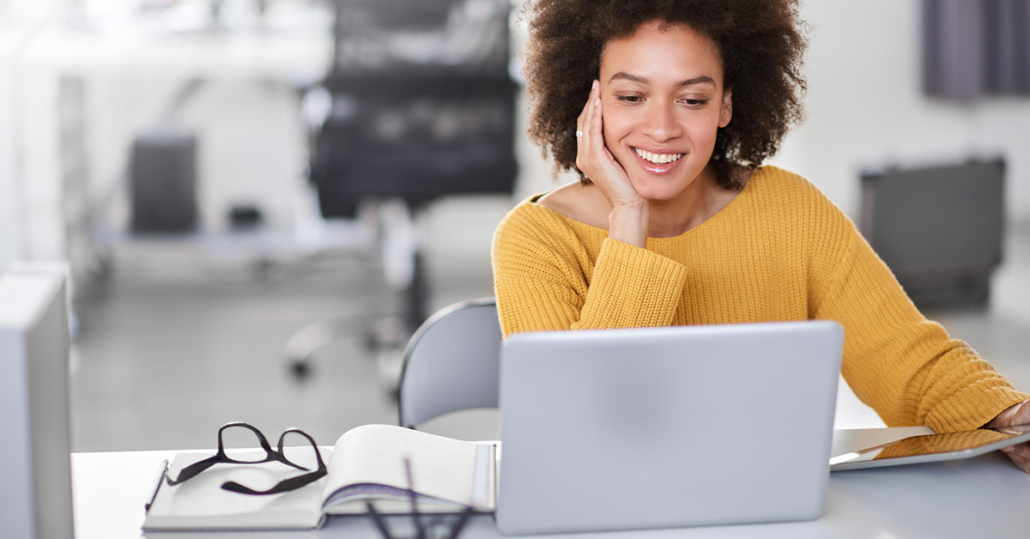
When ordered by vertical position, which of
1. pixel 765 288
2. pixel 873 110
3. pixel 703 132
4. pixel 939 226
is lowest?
pixel 939 226

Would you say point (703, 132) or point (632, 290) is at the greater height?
point (703, 132)

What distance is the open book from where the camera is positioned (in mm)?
718

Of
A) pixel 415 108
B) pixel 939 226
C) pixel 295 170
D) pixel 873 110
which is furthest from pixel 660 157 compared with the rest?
pixel 873 110

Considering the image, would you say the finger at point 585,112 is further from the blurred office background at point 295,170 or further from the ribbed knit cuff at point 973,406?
the blurred office background at point 295,170

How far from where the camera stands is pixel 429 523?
72 centimetres

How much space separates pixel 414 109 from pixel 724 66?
70.7 inches

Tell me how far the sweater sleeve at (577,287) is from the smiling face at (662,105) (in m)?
0.14

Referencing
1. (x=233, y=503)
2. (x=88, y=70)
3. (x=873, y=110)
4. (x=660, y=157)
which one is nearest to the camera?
(x=233, y=503)

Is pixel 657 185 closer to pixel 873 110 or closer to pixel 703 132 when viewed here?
pixel 703 132

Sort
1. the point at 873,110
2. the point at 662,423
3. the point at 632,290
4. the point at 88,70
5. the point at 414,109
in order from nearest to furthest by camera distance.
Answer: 1. the point at 662,423
2. the point at 632,290
3. the point at 414,109
4. the point at 88,70
5. the point at 873,110

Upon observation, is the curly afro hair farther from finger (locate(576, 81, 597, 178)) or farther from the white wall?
the white wall

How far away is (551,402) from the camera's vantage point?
63 centimetres

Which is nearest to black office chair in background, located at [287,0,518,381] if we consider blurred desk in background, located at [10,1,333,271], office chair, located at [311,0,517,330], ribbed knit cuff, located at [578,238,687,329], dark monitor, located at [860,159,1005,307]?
office chair, located at [311,0,517,330]

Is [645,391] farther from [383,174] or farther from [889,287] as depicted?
[383,174]
